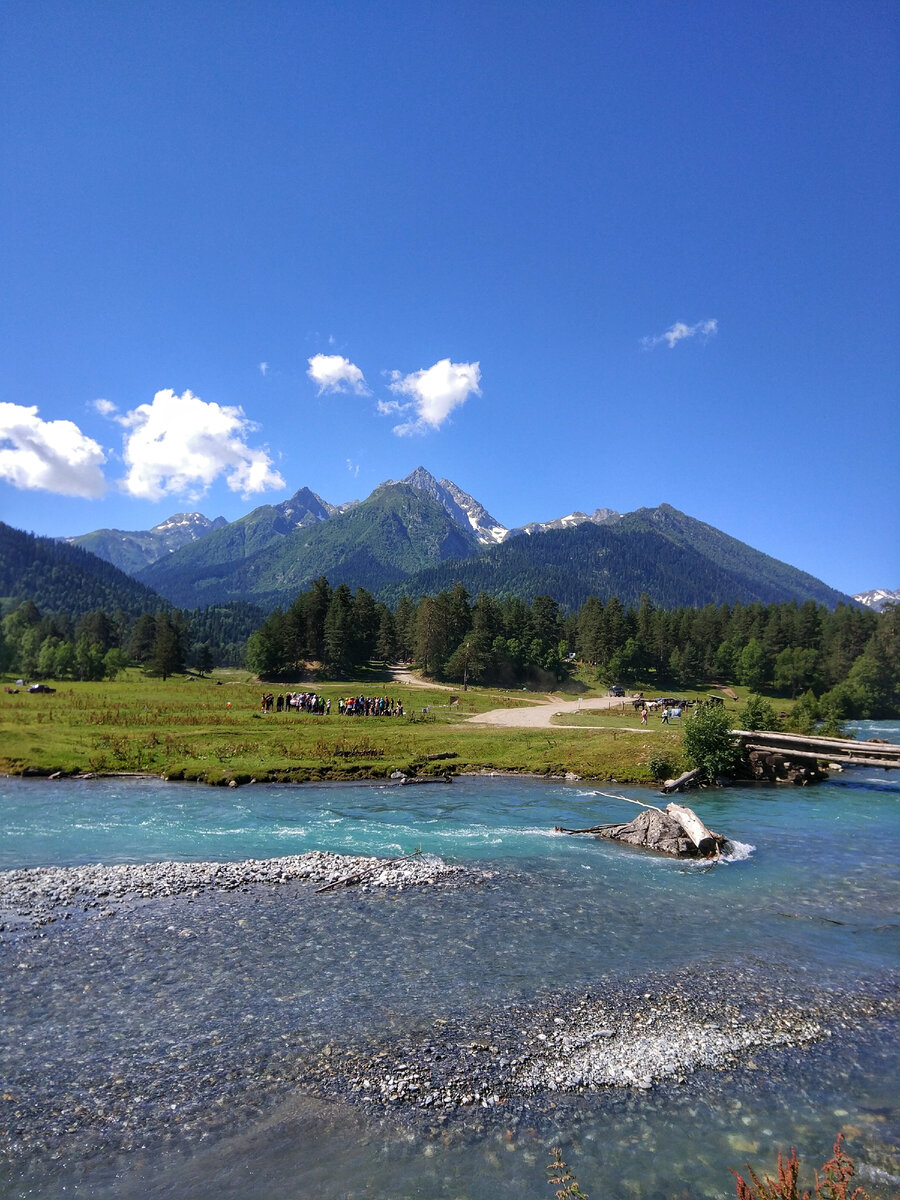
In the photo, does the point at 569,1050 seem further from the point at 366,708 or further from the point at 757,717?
the point at 366,708

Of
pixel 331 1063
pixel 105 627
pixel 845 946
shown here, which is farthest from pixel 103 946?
pixel 105 627

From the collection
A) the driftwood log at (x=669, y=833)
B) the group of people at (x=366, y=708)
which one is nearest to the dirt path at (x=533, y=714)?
the group of people at (x=366, y=708)

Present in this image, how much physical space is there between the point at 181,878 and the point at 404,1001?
1163 cm

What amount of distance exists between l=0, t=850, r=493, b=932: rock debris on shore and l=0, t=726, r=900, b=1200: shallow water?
944 millimetres

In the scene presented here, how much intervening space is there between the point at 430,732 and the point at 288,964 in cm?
4780

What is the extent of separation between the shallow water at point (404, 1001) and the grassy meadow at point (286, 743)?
14.7 metres

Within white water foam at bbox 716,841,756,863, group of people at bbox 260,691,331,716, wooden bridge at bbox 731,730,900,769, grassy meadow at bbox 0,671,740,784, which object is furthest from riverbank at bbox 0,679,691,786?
white water foam at bbox 716,841,756,863

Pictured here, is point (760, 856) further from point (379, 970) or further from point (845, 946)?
point (379, 970)

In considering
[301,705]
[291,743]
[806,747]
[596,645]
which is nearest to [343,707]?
[301,705]

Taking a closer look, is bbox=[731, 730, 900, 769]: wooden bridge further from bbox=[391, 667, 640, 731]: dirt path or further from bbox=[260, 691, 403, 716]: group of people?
bbox=[260, 691, 403, 716]: group of people

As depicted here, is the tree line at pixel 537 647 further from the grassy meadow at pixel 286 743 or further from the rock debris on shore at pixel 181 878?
the rock debris on shore at pixel 181 878

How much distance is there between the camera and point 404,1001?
48.5 ft

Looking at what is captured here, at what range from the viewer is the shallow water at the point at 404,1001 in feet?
33.0

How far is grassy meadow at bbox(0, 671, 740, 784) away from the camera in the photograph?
44500 mm
